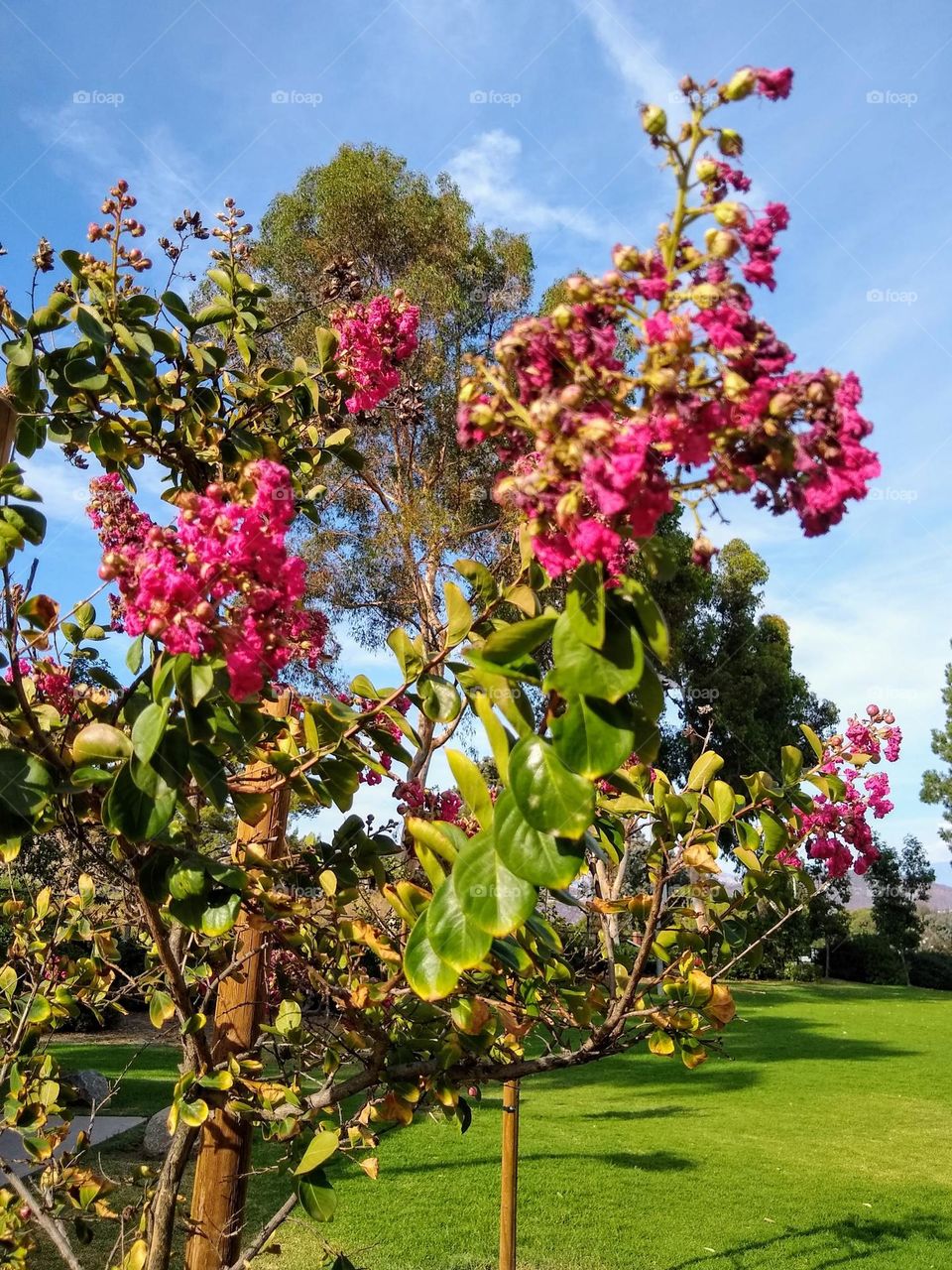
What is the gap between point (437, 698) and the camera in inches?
53.4

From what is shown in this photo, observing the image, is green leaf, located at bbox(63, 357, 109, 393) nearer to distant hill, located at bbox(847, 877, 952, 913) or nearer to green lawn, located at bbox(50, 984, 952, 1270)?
green lawn, located at bbox(50, 984, 952, 1270)

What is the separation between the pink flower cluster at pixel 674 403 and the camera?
712 millimetres

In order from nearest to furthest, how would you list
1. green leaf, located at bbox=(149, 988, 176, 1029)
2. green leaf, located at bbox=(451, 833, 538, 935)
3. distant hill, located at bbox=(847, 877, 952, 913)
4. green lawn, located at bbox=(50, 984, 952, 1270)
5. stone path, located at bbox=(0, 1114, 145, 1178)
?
green leaf, located at bbox=(451, 833, 538, 935), green leaf, located at bbox=(149, 988, 176, 1029), green lawn, located at bbox=(50, 984, 952, 1270), stone path, located at bbox=(0, 1114, 145, 1178), distant hill, located at bbox=(847, 877, 952, 913)

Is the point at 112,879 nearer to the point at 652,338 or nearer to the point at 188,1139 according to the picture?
the point at 188,1139

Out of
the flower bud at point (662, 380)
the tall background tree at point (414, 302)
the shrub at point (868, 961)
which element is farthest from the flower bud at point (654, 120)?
the shrub at point (868, 961)

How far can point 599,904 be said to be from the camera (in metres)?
1.60

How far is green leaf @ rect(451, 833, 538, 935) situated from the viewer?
0.81 meters

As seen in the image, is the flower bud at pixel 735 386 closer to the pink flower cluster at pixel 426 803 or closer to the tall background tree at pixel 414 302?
the pink flower cluster at pixel 426 803

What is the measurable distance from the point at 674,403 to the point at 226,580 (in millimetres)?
468

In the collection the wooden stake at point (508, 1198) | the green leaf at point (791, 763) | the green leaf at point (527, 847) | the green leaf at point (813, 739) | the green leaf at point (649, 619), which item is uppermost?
the green leaf at point (813, 739)

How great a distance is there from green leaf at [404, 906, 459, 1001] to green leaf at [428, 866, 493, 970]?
26 millimetres

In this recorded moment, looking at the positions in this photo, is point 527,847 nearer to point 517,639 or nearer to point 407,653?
point 517,639

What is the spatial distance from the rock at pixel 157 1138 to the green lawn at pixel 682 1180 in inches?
26.6

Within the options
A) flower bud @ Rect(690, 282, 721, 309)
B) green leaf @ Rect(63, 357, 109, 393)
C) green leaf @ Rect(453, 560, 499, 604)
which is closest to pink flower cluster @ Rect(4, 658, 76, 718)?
green leaf @ Rect(63, 357, 109, 393)
